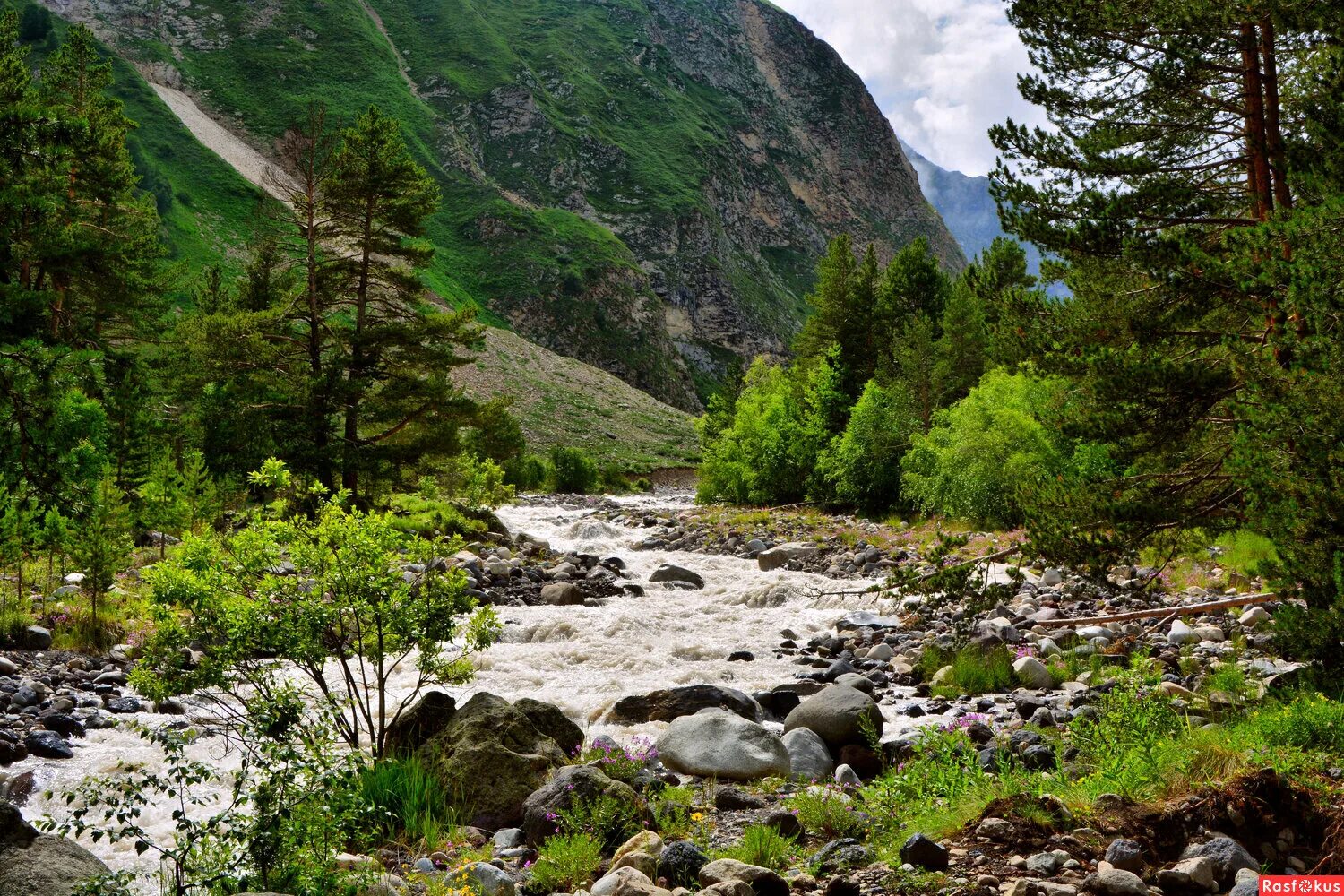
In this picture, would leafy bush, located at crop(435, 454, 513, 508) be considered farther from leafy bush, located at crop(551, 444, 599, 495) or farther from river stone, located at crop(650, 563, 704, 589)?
leafy bush, located at crop(551, 444, 599, 495)

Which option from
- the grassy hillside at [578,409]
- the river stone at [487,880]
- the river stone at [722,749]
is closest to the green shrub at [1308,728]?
the river stone at [722,749]

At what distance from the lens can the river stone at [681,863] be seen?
518 centimetres

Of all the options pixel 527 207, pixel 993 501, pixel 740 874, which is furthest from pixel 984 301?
pixel 527 207

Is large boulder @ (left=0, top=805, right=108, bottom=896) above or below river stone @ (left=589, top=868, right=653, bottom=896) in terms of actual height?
above

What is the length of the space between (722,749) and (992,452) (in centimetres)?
1961

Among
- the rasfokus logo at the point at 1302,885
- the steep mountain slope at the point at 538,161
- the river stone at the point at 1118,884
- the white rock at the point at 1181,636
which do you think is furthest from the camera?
the steep mountain slope at the point at 538,161

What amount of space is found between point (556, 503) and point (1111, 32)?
44.9 m

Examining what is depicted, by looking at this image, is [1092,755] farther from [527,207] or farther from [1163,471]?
[527,207]

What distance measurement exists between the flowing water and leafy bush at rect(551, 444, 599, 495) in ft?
155

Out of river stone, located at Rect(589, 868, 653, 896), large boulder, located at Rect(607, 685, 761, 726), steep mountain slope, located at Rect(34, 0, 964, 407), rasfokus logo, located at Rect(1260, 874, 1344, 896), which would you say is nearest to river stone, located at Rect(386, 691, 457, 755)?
large boulder, located at Rect(607, 685, 761, 726)

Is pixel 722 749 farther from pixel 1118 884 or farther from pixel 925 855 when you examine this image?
pixel 1118 884

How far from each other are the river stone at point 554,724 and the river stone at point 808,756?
222 cm

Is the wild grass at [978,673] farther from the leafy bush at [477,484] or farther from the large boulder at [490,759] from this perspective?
the leafy bush at [477,484]

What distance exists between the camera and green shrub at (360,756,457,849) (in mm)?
6328
